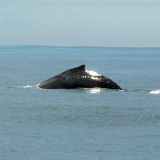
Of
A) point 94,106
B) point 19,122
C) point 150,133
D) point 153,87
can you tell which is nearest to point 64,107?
point 94,106

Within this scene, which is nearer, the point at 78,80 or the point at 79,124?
the point at 79,124

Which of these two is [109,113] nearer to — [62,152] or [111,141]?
[111,141]

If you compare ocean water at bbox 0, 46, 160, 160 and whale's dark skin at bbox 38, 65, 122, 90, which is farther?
whale's dark skin at bbox 38, 65, 122, 90

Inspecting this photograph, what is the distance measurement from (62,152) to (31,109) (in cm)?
1364

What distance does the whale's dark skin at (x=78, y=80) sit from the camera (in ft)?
163

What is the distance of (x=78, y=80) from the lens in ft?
164

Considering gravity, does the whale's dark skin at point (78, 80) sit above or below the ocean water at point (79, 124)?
above

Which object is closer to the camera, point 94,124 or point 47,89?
point 94,124

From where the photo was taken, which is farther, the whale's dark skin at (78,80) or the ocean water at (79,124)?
the whale's dark skin at (78,80)

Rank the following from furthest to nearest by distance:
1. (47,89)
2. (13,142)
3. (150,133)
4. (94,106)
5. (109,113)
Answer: (47,89) < (94,106) < (109,113) < (150,133) < (13,142)

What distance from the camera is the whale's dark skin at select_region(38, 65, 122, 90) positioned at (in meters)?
49.8

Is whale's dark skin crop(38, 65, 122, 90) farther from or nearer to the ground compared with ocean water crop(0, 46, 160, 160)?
farther from the ground

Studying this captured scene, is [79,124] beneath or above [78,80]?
beneath

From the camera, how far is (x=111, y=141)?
30.1 meters
